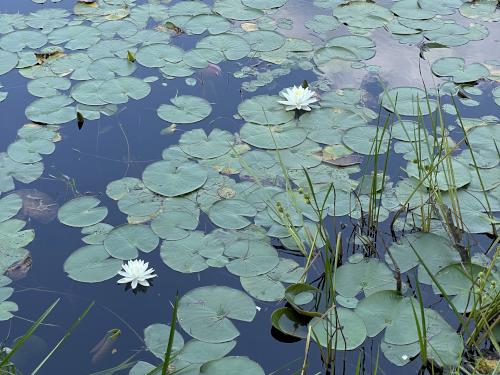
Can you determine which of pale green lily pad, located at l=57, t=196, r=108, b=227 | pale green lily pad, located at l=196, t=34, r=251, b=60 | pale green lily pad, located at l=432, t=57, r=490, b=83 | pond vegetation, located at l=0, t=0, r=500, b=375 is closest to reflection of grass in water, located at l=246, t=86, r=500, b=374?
pond vegetation, located at l=0, t=0, r=500, b=375

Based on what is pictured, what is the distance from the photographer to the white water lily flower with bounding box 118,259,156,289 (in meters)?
2.62

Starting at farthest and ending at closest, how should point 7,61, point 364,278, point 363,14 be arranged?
point 363,14, point 7,61, point 364,278

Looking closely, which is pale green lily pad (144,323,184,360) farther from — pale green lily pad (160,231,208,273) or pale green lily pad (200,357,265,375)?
pale green lily pad (160,231,208,273)

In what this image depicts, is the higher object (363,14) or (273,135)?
(363,14)

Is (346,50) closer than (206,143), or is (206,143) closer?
(206,143)

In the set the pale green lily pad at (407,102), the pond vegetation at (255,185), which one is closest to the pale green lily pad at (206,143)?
the pond vegetation at (255,185)

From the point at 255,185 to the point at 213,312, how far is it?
73 cm

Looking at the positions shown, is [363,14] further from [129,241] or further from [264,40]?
[129,241]

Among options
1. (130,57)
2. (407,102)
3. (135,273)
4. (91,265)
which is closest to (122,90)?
(130,57)

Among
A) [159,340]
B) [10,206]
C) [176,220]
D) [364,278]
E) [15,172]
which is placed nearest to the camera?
[159,340]

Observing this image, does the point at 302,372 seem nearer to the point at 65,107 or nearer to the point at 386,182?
the point at 386,182

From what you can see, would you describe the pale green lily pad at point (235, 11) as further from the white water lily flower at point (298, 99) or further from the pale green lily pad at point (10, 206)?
the pale green lily pad at point (10, 206)

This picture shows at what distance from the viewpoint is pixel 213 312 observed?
2.49m

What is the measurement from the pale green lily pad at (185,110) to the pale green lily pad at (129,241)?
2.58 ft
